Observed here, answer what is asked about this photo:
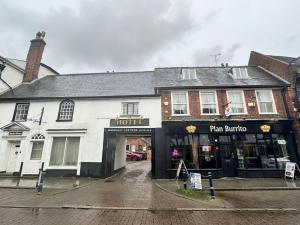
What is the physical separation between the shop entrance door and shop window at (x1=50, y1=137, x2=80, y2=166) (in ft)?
36.8

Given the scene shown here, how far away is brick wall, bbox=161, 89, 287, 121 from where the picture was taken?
1390 centimetres

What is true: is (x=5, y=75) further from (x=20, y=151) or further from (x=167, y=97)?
(x=167, y=97)

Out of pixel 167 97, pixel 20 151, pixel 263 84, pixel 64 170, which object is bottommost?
pixel 64 170

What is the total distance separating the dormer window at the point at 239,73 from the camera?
1609 cm

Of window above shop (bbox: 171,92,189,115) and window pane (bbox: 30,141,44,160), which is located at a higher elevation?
window above shop (bbox: 171,92,189,115)

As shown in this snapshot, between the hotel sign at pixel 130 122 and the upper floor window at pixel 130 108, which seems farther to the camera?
the upper floor window at pixel 130 108

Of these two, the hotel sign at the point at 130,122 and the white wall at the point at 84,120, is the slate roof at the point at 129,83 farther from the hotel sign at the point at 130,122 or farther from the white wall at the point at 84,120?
the hotel sign at the point at 130,122

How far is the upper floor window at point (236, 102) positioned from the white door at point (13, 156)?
57.4 ft

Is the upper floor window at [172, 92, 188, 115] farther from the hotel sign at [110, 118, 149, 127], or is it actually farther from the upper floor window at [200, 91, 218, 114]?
the hotel sign at [110, 118, 149, 127]

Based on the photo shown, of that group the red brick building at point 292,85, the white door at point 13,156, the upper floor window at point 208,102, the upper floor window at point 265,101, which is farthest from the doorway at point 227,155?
the white door at point 13,156

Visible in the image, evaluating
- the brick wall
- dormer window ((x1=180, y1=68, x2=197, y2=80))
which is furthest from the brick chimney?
dormer window ((x1=180, y1=68, x2=197, y2=80))

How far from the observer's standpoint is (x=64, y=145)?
14188 millimetres

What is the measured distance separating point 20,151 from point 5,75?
798cm

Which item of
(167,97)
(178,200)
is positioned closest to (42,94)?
(167,97)
